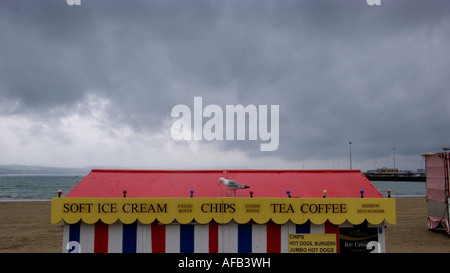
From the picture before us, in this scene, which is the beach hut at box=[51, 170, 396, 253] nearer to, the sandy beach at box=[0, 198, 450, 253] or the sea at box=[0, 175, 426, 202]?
the sandy beach at box=[0, 198, 450, 253]

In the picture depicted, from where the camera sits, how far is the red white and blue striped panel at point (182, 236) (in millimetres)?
6164

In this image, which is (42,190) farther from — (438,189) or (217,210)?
(438,189)

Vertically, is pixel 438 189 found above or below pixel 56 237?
above

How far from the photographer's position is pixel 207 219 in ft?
19.6

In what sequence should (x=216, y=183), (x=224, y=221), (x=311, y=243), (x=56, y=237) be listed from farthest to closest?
(x=56, y=237)
(x=216, y=183)
(x=311, y=243)
(x=224, y=221)

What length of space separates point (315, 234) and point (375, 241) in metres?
1.28

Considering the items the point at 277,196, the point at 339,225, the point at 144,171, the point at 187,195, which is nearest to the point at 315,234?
the point at 339,225

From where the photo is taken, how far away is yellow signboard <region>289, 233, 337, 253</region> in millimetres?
6168

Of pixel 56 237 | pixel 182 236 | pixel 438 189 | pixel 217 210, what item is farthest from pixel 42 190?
pixel 438 189

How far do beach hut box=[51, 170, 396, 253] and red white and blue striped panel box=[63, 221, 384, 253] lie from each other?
0.02m

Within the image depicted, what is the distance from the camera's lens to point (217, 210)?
6.03m

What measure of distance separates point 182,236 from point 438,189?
1496cm
